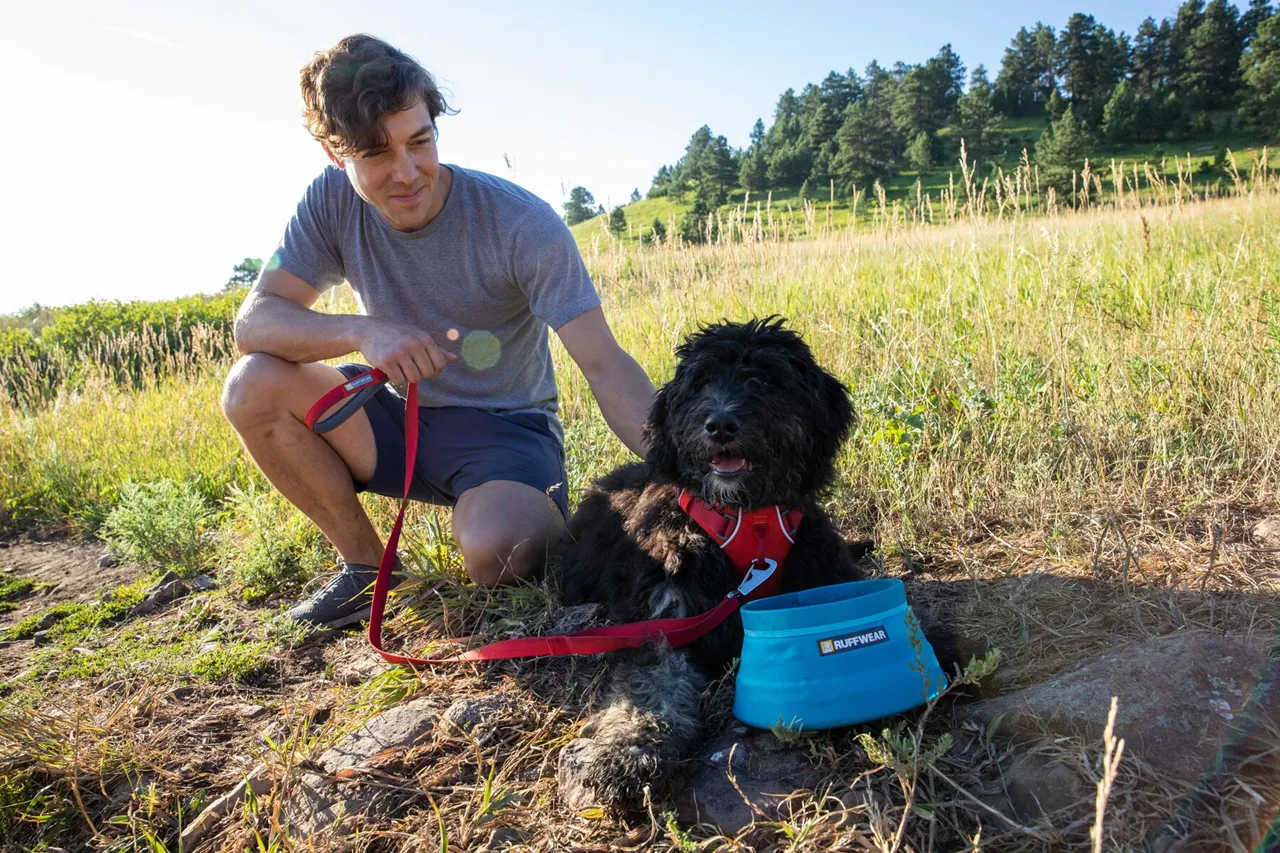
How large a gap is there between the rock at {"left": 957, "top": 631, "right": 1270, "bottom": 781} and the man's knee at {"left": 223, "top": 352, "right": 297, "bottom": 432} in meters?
3.24

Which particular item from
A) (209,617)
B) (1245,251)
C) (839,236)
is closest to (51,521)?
(209,617)

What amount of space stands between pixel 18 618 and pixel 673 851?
4150 mm

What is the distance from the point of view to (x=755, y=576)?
105 inches

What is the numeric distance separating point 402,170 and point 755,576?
7.84 feet

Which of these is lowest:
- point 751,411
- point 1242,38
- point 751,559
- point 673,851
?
point 673,851

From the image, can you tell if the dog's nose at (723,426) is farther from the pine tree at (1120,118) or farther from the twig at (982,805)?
the pine tree at (1120,118)

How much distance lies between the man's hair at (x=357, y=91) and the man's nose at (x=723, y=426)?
78.7 inches

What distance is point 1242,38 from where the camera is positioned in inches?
2566

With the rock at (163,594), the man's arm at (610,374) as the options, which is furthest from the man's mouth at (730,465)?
the rock at (163,594)

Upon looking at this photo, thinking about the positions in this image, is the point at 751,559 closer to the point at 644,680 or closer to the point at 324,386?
the point at 644,680

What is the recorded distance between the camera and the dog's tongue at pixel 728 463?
267 centimetres

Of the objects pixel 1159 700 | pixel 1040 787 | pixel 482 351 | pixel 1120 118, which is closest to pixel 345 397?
pixel 482 351

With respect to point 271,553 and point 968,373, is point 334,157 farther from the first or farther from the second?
point 968,373

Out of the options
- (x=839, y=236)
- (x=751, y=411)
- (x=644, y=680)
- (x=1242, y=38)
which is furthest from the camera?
(x=1242, y=38)
